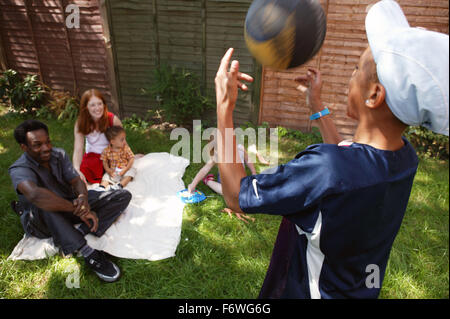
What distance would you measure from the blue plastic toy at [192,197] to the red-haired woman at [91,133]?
53.3 inches

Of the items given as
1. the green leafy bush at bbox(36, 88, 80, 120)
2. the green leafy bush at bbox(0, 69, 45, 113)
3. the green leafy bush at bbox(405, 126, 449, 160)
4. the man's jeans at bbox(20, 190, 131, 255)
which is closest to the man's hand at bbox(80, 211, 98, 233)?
the man's jeans at bbox(20, 190, 131, 255)

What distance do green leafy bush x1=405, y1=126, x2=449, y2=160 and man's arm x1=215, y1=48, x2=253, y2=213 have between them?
5600mm

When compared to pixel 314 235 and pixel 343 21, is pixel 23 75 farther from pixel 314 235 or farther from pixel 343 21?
pixel 314 235

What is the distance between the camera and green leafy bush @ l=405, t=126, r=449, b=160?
568cm

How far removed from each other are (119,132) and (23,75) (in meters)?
4.90

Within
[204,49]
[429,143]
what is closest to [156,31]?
[204,49]

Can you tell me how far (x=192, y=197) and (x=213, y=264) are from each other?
4.02ft

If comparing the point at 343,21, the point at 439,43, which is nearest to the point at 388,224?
the point at 439,43

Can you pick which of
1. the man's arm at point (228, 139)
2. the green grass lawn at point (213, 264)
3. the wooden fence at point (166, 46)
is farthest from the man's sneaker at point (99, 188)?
the man's arm at point (228, 139)

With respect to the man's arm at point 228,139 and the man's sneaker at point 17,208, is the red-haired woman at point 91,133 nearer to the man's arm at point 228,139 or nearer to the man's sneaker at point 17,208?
the man's sneaker at point 17,208

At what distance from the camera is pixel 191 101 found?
641 centimetres

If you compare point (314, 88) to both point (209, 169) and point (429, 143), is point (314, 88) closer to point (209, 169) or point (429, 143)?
point (209, 169)

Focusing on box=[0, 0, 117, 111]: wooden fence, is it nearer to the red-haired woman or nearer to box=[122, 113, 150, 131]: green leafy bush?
box=[122, 113, 150, 131]: green leafy bush

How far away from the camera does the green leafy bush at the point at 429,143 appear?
18.6 ft
